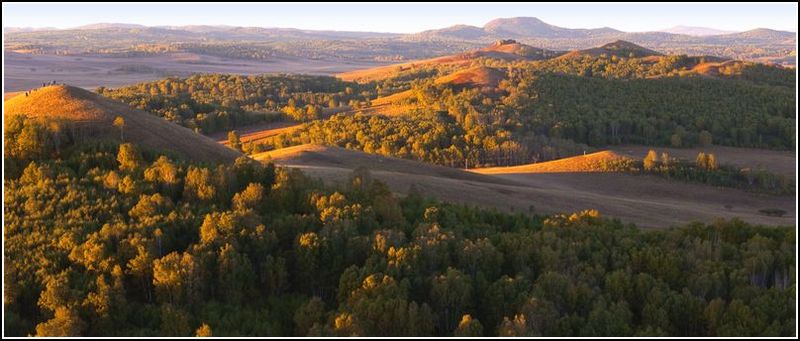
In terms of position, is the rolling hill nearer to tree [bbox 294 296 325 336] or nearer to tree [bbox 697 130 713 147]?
tree [bbox 294 296 325 336]

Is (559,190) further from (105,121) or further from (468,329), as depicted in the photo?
(468,329)

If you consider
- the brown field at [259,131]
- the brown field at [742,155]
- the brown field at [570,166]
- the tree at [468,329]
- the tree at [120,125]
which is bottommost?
the brown field at [259,131]

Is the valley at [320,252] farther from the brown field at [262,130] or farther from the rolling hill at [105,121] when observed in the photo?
the brown field at [262,130]

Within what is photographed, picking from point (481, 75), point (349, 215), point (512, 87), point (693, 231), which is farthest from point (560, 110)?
point (349, 215)

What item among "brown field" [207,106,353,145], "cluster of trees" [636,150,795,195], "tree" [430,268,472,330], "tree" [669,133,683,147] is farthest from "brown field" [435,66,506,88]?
"tree" [430,268,472,330]

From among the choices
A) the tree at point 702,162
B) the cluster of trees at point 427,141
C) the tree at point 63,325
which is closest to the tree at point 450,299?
the tree at point 63,325
